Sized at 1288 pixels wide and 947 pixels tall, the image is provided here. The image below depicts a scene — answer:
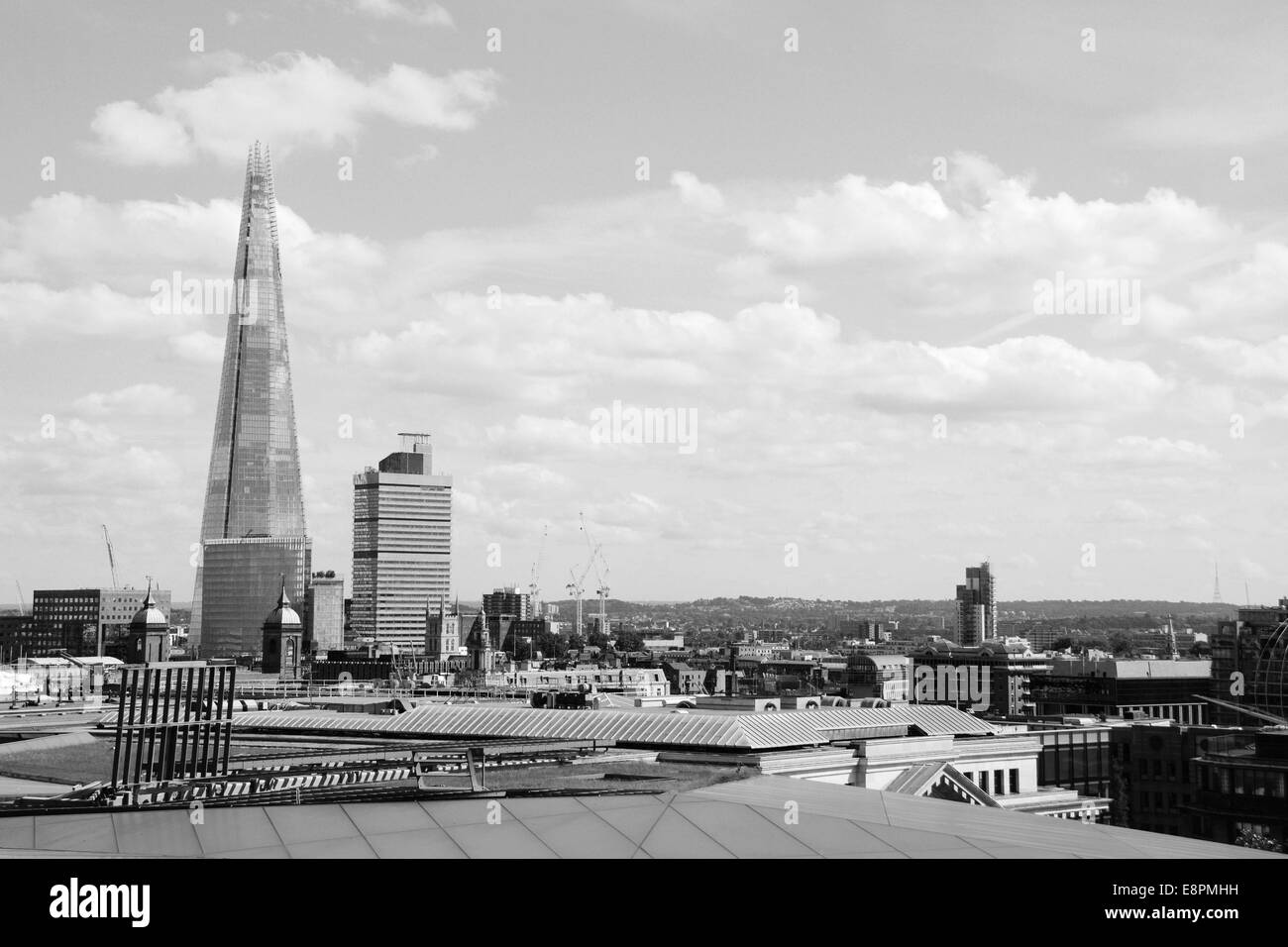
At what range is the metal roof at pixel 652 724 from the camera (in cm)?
7344

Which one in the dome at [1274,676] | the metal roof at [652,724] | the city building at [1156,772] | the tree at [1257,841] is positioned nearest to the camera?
the metal roof at [652,724]

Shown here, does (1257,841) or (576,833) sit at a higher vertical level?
(576,833)

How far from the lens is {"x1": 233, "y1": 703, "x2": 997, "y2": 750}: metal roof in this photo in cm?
7344

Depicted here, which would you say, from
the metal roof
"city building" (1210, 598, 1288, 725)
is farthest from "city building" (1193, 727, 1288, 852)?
"city building" (1210, 598, 1288, 725)

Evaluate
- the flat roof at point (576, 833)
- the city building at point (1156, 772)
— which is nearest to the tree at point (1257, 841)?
the city building at point (1156, 772)

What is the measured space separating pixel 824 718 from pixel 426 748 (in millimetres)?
33298

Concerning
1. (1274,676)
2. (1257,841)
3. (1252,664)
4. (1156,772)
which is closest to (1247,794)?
(1257,841)

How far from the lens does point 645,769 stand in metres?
46.8

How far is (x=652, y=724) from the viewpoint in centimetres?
7662

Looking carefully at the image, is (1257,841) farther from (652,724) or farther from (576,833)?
(576,833)

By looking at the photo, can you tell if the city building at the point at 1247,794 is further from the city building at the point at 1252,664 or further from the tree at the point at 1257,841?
the city building at the point at 1252,664

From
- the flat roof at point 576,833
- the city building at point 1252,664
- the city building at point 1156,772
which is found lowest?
the city building at point 1156,772

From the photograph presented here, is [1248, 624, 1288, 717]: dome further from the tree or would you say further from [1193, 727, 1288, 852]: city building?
the tree
